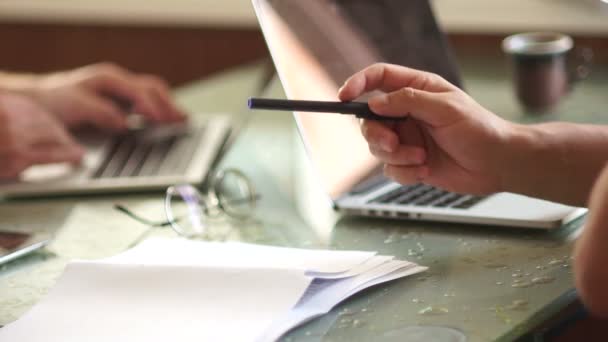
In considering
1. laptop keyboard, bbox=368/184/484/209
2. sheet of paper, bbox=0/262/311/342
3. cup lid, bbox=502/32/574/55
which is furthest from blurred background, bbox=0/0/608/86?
sheet of paper, bbox=0/262/311/342

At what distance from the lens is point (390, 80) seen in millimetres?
1012

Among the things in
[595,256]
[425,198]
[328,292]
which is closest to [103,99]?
[425,198]

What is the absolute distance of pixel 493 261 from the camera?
0.94m

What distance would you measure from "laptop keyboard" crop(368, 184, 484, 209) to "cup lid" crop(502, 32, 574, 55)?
0.43m

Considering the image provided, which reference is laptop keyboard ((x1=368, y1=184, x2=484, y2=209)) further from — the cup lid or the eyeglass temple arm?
the cup lid

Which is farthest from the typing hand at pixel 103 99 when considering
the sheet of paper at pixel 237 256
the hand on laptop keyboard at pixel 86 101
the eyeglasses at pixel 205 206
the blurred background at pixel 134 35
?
the blurred background at pixel 134 35

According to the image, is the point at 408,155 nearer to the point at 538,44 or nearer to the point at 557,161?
the point at 557,161

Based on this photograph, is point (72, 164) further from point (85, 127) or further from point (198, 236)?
point (198, 236)

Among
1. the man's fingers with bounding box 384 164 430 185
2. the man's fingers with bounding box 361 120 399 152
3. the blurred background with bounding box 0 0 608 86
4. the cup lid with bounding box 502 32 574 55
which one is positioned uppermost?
the man's fingers with bounding box 361 120 399 152

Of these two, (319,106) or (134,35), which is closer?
(319,106)

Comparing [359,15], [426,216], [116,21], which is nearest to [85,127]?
[359,15]

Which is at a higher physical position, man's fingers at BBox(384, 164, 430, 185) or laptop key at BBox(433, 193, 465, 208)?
man's fingers at BBox(384, 164, 430, 185)

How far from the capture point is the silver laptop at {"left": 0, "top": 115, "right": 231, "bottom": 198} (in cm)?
128

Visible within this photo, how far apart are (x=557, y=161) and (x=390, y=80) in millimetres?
192
